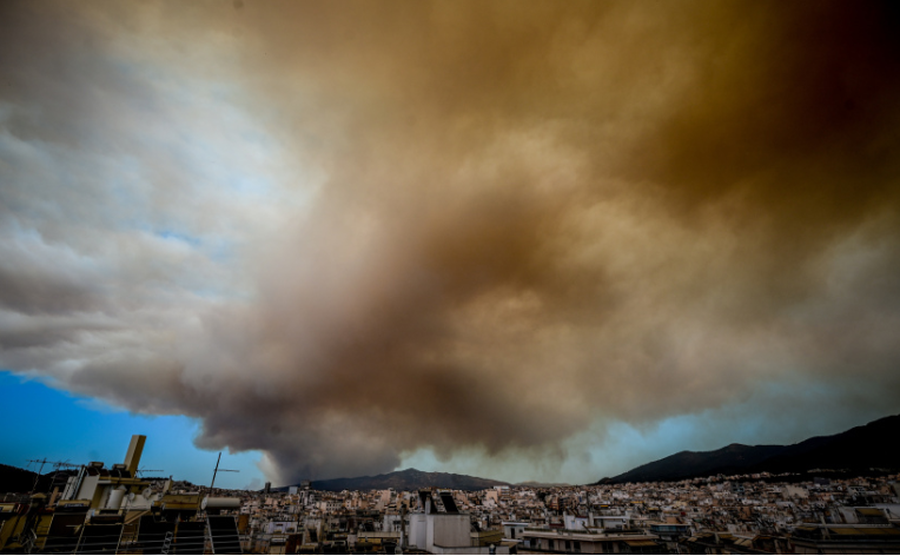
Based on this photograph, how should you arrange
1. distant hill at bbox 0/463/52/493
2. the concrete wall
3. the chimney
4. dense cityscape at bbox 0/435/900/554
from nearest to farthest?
dense cityscape at bbox 0/435/900/554 → the concrete wall → the chimney → distant hill at bbox 0/463/52/493

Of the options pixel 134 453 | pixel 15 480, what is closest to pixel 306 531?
pixel 134 453

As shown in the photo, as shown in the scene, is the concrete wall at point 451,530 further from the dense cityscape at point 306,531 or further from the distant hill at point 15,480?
the distant hill at point 15,480

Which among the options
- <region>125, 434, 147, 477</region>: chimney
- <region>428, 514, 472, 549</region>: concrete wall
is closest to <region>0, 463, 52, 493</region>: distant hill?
<region>125, 434, 147, 477</region>: chimney

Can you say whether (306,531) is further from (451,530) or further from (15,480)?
(15,480)

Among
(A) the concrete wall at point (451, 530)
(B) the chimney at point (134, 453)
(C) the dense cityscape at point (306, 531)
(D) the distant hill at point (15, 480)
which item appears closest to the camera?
(C) the dense cityscape at point (306, 531)

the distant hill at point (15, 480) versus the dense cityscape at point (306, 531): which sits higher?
the distant hill at point (15, 480)

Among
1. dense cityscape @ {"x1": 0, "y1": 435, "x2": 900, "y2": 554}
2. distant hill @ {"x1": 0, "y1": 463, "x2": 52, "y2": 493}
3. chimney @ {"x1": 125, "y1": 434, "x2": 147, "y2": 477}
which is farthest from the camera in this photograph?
distant hill @ {"x1": 0, "y1": 463, "x2": 52, "y2": 493}

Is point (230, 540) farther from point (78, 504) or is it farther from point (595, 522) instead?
point (595, 522)

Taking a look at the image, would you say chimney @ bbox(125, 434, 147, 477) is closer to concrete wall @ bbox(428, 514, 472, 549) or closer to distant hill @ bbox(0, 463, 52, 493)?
concrete wall @ bbox(428, 514, 472, 549)

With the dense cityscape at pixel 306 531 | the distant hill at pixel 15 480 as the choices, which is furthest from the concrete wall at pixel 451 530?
the distant hill at pixel 15 480
